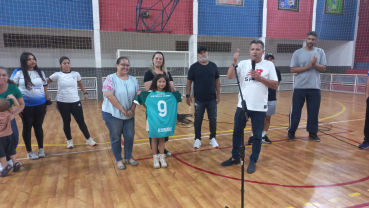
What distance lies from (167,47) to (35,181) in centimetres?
988

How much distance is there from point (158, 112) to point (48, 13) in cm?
876

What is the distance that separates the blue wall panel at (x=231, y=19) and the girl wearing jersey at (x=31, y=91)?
9004 millimetres

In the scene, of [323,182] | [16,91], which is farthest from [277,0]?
[16,91]

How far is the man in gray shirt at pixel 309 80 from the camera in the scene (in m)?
3.95

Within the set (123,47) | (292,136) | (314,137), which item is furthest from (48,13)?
(314,137)

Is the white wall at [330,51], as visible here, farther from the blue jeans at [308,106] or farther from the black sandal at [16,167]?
the black sandal at [16,167]

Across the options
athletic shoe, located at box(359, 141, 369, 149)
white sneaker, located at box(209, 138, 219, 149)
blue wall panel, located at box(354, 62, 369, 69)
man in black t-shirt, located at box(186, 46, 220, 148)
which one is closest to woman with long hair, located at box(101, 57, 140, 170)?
man in black t-shirt, located at box(186, 46, 220, 148)

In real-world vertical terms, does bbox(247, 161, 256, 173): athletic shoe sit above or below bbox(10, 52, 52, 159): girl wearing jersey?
below

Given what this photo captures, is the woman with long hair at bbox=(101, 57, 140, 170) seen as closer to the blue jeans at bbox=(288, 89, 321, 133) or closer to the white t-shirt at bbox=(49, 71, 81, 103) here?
the white t-shirt at bbox=(49, 71, 81, 103)

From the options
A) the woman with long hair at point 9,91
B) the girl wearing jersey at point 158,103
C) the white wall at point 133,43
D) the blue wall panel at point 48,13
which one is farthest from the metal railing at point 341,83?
the woman with long hair at point 9,91

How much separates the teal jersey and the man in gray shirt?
2.50 m

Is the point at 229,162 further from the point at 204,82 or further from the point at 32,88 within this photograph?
the point at 32,88

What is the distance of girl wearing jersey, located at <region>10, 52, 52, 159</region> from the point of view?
3.14 m

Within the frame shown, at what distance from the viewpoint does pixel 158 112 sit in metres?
2.98
